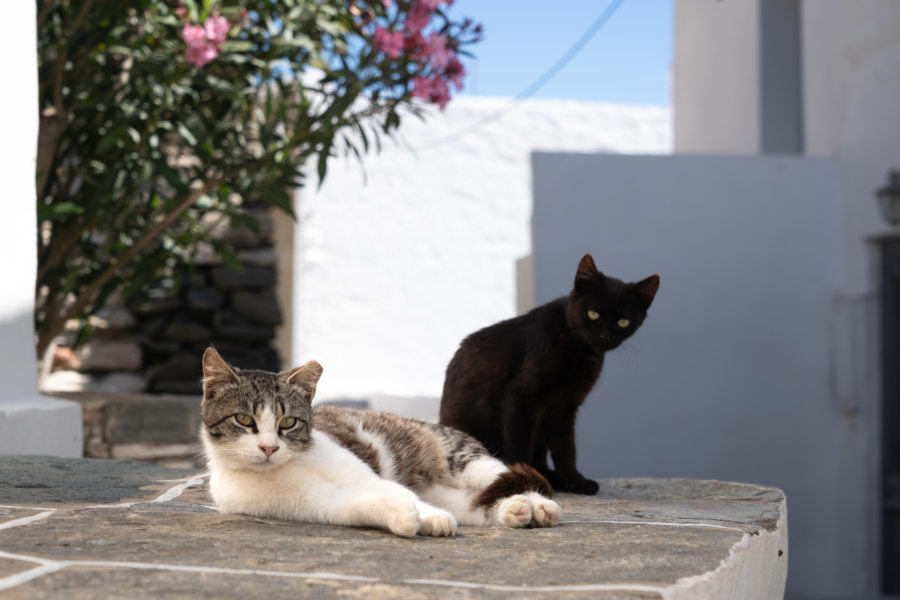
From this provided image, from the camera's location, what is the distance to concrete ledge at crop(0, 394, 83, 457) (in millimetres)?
3213

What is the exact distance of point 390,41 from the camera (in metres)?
4.19

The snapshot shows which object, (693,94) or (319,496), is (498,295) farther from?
(319,496)

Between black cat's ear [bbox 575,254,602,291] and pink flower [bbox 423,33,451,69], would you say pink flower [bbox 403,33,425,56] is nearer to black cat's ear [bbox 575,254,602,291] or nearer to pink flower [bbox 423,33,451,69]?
pink flower [bbox 423,33,451,69]

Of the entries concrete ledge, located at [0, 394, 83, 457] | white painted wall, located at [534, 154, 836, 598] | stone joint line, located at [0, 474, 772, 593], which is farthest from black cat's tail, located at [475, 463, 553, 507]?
white painted wall, located at [534, 154, 836, 598]

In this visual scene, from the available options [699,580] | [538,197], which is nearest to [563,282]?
[538,197]

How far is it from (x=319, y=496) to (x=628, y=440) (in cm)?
437

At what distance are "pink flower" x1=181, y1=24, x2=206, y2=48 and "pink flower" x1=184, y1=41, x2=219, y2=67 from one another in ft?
0.04

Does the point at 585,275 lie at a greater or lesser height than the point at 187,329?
greater

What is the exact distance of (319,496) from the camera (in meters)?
2.00

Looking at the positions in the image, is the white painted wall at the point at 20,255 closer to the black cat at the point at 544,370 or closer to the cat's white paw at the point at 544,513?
the black cat at the point at 544,370

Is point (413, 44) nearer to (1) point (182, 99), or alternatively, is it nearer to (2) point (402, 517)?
(1) point (182, 99)

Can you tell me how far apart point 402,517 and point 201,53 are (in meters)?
2.95

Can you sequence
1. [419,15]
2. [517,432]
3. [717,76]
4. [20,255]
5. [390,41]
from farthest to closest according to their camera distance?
[717,76], [419,15], [390,41], [20,255], [517,432]

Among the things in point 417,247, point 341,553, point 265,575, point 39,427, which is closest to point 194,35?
point 39,427
